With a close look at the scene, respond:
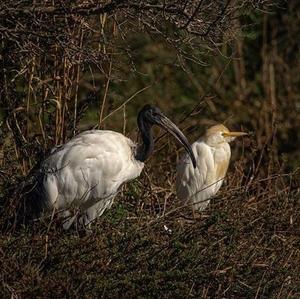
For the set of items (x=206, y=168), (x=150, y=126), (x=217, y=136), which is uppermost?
(x=150, y=126)

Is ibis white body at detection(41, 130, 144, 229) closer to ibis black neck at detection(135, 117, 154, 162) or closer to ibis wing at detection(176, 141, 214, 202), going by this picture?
ibis black neck at detection(135, 117, 154, 162)

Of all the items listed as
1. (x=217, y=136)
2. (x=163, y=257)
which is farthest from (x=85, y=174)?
(x=217, y=136)

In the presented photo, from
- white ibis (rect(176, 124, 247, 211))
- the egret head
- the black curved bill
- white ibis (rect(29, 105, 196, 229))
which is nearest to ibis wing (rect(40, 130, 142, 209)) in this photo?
white ibis (rect(29, 105, 196, 229))

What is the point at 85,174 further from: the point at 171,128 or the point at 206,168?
the point at 206,168

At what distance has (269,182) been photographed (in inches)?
381

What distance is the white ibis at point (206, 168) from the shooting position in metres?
9.55

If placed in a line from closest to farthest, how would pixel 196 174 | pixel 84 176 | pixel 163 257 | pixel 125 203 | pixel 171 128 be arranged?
pixel 163 257 < pixel 84 176 < pixel 171 128 < pixel 125 203 < pixel 196 174

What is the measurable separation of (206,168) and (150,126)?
111cm

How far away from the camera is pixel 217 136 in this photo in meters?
9.98

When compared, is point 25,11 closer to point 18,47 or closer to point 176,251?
point 18,47

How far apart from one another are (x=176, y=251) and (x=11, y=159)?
187cm

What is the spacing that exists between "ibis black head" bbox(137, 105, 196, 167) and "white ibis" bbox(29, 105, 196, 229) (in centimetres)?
21

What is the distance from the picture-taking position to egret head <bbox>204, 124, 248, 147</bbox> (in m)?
9.92

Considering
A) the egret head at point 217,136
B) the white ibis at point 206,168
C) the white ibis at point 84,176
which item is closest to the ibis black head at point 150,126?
the white ibis at point 84,176
